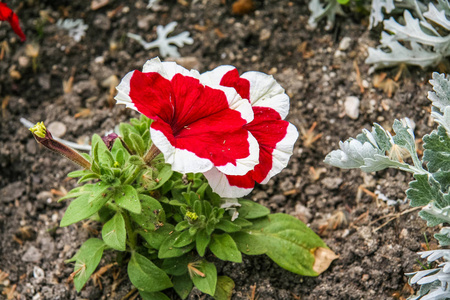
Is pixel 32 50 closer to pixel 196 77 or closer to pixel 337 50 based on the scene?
pixel 196 77

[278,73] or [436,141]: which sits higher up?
[436,141]

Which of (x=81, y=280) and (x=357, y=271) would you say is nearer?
(x=81, y=280)

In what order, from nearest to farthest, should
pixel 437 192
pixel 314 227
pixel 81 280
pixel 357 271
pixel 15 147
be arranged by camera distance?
pixel 437 192
pixel 81 280
pixel 357 271
pixel 314 227
pixel 15 147

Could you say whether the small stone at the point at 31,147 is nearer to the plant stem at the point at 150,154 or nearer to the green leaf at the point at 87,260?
the green leaf at the point at 87,260

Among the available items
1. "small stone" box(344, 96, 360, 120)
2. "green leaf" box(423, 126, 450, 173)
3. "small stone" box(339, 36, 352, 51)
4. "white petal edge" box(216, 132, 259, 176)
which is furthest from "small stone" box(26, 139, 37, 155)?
"green leaf" box(423, 126, 450, 173)

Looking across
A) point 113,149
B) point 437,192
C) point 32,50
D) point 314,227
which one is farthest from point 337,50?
point 32,50

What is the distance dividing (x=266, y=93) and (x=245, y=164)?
41cm

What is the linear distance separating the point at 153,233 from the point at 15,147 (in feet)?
4.15

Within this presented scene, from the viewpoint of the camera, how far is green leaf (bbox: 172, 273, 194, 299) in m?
2.21

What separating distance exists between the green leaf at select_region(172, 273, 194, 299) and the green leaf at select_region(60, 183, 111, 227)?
0.56m

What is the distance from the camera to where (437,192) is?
1.88 metres

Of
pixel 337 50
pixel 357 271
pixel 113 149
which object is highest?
pixel 113 149

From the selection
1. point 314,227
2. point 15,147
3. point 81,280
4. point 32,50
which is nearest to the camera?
point 81,280

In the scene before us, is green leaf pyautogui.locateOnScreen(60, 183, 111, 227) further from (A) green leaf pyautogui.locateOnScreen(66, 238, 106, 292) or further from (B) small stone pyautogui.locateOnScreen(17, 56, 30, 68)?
(B) small stone pyautogui.locateOnScreen(17, 56, 30, 68)
